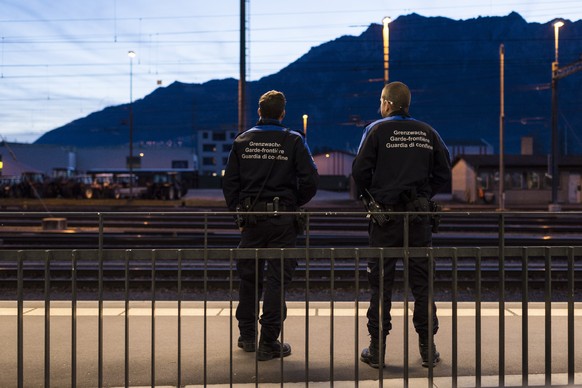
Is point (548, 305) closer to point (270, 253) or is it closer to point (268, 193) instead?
point (270, 253)

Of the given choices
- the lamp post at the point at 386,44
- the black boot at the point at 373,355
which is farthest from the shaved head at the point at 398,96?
the lamp post at the point at 386,44

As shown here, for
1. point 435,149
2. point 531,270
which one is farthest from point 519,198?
point 435,149

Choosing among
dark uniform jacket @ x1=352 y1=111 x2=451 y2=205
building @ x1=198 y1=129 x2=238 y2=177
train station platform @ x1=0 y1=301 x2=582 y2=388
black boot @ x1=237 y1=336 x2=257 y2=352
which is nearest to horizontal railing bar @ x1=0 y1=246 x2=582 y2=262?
train station platform @ x1=0 y1=301 x2=582 y2=388

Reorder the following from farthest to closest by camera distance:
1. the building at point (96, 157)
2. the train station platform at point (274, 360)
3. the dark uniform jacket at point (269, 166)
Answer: the building at point (96, 157)
the dark uniform jacket at point (269, 166)
the train station platform at point (274, 360)

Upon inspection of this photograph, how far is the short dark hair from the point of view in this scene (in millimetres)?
4992

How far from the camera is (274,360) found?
4.86 m

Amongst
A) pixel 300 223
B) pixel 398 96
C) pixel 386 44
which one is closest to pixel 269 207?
pixel 300 223

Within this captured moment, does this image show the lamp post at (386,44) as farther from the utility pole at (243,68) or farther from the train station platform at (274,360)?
the train station platform at (274,360)

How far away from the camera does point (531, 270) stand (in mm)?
9688

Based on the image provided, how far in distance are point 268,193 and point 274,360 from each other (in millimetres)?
1341

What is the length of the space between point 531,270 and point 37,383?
25.5 feet

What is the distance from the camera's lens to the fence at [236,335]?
3.81 meters

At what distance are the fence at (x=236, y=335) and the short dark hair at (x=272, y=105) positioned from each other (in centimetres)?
116

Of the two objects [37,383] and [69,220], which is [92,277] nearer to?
[37,383]
